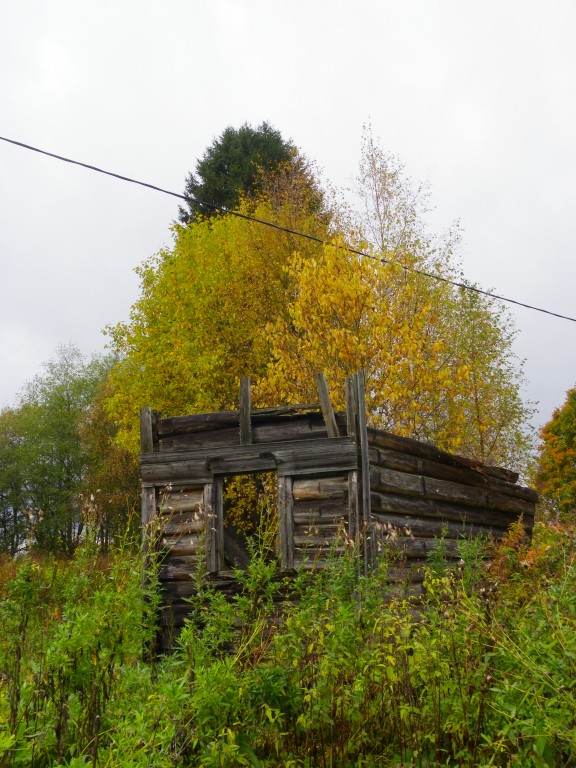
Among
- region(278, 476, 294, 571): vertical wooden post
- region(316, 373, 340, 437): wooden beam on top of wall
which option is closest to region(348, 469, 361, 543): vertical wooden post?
region(316, 373, 340, 437): wooden beam on top of wall

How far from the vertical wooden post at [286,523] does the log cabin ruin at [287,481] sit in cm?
1

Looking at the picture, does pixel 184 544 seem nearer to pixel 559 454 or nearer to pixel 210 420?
pixel 210 420

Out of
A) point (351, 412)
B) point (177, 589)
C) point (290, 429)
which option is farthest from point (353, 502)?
point (177, 589)

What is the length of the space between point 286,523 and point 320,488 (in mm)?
606

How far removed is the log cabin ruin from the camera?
9.96 metres

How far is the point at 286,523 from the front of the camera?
1002 centimetres

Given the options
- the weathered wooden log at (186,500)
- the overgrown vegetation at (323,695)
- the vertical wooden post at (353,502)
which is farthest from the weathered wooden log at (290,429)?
the overgrown vegetation at (323,695)

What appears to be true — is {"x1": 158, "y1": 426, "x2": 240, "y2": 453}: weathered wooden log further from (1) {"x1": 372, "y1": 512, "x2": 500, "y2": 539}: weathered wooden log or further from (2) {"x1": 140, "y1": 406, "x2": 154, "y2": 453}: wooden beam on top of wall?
(1) {"x1": 372, "y1": 512, "x2": 500, "y2": 539}: weathered wooden log

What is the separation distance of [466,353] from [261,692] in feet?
53.1

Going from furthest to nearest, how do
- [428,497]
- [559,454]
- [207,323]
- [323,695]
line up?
[559,454]
[207,323]
[428,497]
[323,695]

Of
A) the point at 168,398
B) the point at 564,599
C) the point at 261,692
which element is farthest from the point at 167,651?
the point at 168,398

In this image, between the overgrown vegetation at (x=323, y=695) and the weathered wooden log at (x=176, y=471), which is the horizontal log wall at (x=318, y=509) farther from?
the overgrown vegetation at (x=323, y=695)

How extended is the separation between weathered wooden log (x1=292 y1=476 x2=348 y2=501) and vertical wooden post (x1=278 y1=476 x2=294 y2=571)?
0.10 metres

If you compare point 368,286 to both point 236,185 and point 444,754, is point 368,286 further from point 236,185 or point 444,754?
point 236,185
